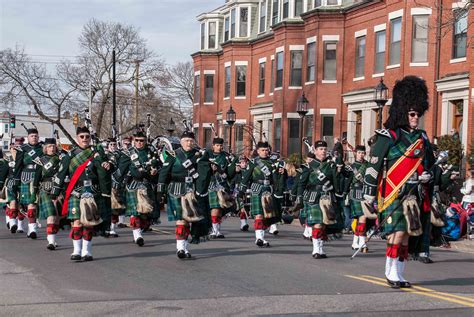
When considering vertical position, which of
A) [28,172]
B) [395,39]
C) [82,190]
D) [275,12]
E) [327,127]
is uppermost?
[275,12]

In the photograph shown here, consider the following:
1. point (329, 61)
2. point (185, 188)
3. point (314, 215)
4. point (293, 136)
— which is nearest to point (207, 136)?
point (293, 136)

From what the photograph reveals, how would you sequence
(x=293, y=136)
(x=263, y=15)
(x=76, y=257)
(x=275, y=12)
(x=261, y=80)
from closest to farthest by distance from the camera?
(x=76, y=257)
(x=293, y=136)
(x=275, y=12)
(x=261, y=80)
(x=263, y=15)

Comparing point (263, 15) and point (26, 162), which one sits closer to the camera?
point (26, 162)

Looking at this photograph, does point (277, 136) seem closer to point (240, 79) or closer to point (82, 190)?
point (240, 79)

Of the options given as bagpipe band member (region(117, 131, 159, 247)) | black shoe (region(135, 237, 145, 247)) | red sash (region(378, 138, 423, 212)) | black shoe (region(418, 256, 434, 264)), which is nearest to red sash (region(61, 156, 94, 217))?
black shoe (region(135, 237, 145, 247))

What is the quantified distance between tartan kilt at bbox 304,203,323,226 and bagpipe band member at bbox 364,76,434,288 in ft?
12.1

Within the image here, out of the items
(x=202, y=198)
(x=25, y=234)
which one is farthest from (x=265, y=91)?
(x=202, y=198)

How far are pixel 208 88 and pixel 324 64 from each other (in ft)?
46.2

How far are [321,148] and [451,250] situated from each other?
3.91 m

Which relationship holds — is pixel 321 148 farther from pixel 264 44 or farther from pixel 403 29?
pixel 264 44

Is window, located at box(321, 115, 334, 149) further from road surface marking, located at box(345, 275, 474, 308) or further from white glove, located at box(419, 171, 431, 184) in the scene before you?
white glove, located at box(419, 171, 431, 184)

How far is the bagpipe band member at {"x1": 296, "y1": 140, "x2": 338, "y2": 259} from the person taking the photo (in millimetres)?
13344

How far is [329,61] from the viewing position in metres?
34.9

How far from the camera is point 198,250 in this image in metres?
14.0
